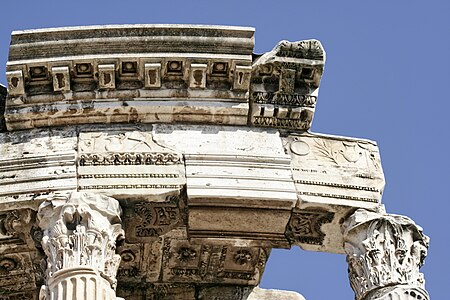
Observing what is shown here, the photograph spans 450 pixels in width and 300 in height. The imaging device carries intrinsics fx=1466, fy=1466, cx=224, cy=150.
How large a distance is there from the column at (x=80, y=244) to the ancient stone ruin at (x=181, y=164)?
0.04 m

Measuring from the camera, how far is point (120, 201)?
66.8ft

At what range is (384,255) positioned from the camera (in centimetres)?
2016

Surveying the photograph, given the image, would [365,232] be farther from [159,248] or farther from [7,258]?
[7,258]

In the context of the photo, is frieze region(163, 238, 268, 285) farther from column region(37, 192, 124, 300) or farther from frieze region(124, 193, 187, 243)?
column region(37, 192, 124, 300)

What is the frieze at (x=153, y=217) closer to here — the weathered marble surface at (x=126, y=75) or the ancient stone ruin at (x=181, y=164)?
the ancient stone ruin at (x=181, y=164)

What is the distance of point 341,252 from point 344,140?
1.74 metres

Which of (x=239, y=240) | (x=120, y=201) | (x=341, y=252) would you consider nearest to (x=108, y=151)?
(x=120, y=201)

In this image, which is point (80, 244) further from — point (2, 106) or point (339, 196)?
point (339, 196)

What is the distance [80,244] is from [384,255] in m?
4.18

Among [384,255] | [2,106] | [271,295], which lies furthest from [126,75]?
[384,255]

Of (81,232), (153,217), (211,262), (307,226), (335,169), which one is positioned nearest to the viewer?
(81,232)

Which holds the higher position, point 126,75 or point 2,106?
point 126,75

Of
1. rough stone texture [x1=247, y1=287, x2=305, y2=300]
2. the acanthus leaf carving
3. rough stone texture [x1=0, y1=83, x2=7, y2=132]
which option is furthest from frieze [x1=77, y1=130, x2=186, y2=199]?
rough stone texture [x1=247, y1=287, x2=305, y2=300]

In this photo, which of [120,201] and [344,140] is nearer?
[120,201]
